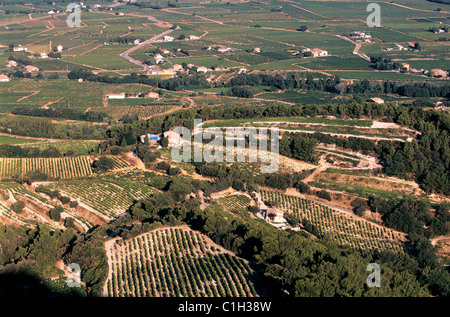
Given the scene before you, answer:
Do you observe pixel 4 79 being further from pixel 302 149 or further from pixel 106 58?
pixel 302 149

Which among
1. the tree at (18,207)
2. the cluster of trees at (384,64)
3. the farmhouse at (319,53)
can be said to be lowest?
the tree at (18,207)

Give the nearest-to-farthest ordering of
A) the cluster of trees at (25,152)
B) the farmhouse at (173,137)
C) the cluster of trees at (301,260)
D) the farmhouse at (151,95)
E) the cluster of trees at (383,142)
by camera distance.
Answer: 1. the cluster of trees at (301,260)
2. the cluster of trees at (383,142)
3. the cluster of trees at (25,152)
4. the farmhouse at (173,137)
5. the farmhouse at (151,95)

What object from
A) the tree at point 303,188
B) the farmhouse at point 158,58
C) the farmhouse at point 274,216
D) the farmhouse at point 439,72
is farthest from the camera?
the farmhouse at point 158,58

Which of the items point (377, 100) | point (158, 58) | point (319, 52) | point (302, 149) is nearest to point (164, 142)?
point (302, 149)

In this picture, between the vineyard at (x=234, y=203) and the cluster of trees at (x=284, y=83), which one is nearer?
the vineyard at (x=234, y=203)

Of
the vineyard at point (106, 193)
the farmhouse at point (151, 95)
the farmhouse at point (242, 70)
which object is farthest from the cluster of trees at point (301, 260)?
the farmhouse at point (242, 70)

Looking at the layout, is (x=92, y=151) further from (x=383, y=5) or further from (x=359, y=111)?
(x=383, y=5)

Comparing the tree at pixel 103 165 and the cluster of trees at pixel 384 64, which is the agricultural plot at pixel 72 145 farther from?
the cluster of trees at pixel 384 64
